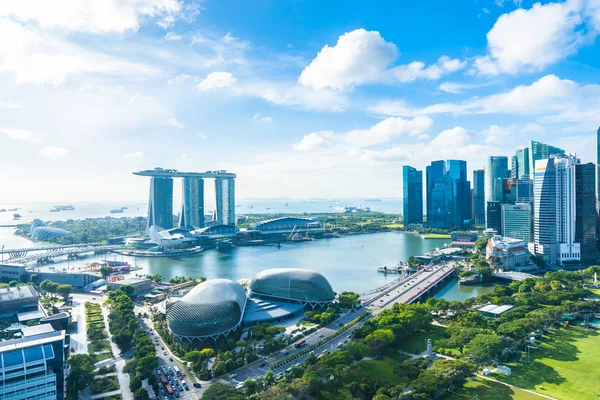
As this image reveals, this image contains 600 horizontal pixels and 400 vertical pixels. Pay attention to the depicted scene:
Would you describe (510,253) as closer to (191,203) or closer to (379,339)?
(379,339)

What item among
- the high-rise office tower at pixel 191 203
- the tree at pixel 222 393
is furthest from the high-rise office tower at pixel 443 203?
the tree at pixel 222 393

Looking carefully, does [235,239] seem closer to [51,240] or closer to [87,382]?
[51,240]

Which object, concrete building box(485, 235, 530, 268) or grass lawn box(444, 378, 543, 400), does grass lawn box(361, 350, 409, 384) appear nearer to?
grass lawn box(444, 378, 543, 400)

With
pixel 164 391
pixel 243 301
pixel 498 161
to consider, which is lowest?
pixel 164 391

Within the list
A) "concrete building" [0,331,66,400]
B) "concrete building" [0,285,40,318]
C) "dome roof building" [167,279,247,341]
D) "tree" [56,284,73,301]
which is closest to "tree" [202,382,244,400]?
"concrete building" [0,331,66,400]

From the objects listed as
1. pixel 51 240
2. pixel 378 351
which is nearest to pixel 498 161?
pixel 378 351

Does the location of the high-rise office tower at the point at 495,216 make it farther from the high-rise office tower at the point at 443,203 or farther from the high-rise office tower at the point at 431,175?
the high-rise office tower at the point at 431,175
